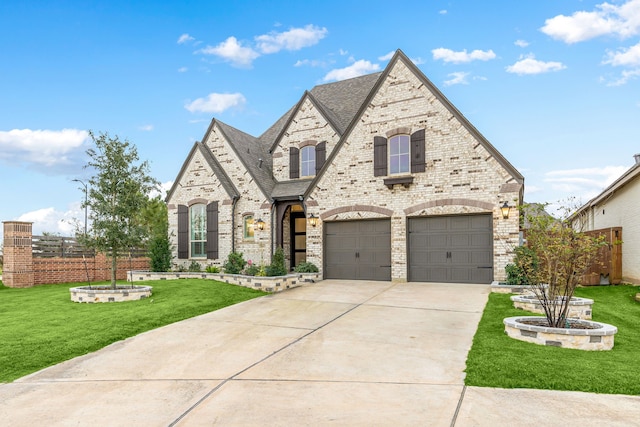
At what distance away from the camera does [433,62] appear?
1427 centimetres

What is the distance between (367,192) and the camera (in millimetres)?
14836

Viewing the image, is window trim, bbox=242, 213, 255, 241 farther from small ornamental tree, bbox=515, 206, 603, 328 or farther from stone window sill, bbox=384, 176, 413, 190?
small ornamental tree, bbox=515, 206, 603, 328

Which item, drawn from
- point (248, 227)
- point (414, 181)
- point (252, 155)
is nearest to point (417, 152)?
Result: point (414, 181)

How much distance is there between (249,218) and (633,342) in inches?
577

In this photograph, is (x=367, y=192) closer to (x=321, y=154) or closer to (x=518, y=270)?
(x=321, y=154)

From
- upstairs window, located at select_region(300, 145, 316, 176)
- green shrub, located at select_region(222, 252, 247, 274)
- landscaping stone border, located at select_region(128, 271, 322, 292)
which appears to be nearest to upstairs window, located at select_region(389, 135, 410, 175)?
upstairs window, located at select_region(300, 145, 316, 176)

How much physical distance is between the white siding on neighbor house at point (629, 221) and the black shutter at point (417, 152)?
769 centimetres

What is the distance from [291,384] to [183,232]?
15871mm

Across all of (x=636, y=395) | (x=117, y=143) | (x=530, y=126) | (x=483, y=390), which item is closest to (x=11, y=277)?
(x=117, y=143)


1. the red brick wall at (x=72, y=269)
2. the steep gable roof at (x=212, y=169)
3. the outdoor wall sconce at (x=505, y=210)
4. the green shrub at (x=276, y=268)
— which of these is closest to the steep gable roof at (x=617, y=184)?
the outdoor wall sconce at (x=505, y=210)

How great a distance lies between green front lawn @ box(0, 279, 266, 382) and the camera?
19.8 ft

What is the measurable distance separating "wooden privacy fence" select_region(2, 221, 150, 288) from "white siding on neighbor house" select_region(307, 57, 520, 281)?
356 inches

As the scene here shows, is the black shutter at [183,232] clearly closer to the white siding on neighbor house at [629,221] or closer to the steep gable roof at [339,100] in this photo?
the steep gable roof at [339,100]

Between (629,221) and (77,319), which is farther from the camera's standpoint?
(629,221)
